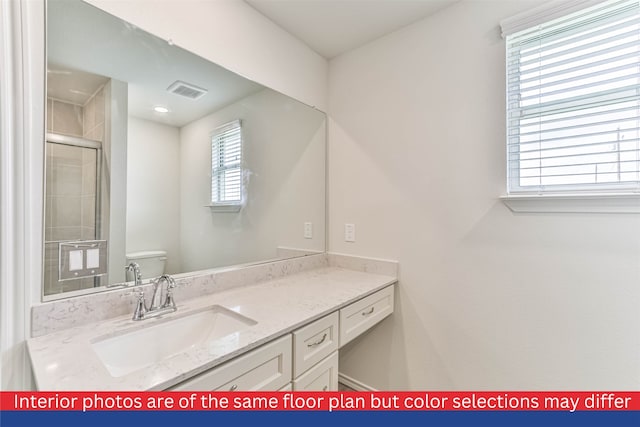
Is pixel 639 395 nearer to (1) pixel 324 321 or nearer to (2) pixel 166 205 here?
(1) pixel 324 321

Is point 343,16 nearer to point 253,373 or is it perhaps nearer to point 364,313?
point 364,313

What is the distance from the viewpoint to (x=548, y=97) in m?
1.32

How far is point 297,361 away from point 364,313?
52cm

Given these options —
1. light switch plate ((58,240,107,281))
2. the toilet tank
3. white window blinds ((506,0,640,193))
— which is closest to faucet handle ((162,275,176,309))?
the toilet tank

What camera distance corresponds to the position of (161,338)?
1.09 m

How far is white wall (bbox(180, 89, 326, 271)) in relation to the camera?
1.46 m

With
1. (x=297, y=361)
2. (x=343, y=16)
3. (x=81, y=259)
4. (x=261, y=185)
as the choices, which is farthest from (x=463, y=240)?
(x=81, y=259)

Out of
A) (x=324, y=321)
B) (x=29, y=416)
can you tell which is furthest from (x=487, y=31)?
(x=29, y=416)

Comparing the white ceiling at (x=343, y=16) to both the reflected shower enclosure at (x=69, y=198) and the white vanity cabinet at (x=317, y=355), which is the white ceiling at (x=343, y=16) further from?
the white vanity cabinet at (x=317, y=355)

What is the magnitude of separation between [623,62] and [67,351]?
7.32ft

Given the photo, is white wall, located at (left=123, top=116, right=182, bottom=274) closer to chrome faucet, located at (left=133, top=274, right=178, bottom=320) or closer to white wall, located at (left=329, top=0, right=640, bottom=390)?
chrome faucet, located at (left=133, top=274, right=178, bottom=320)

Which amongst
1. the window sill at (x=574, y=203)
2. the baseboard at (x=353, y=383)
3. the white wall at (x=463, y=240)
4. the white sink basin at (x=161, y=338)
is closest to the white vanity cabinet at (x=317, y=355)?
the white sink basin at (x=161, y=338)

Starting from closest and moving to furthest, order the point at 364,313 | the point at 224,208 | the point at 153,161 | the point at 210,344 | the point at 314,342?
the point at 210,344
the point at 314,342
the point at 153,161
the point at 364,313
the point at 224,208

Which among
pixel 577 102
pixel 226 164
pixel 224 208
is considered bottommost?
pixel 224 208
